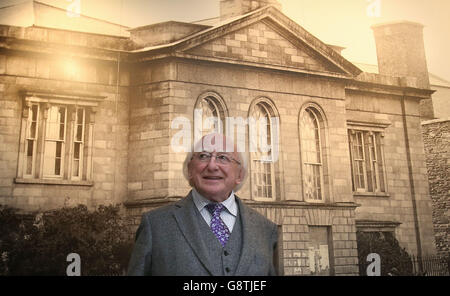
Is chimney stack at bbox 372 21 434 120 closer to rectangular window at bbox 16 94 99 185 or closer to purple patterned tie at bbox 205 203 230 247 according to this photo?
rectangular window at bbox 16 94 99 185

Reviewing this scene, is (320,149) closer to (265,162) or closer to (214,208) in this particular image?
(265,162)

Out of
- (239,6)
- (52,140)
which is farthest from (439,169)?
(52,140)

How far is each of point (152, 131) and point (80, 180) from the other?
1.51 m

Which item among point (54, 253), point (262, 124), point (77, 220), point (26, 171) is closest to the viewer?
point (54, 253)

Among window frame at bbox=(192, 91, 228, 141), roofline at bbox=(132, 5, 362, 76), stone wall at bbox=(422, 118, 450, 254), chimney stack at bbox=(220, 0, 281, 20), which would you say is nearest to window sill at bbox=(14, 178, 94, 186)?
window frame at bbox=(192, 91, 228, 141)

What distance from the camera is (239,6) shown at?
9.35 metres

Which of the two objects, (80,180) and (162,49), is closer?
(80,180)

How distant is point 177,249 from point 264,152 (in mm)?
6041

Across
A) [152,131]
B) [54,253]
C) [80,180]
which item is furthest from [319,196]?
[54,253]

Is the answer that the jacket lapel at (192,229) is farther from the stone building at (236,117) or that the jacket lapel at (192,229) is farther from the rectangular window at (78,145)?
the rectangular window at (78,145)

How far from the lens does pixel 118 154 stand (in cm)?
805

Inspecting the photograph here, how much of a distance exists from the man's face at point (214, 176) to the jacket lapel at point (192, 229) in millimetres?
195

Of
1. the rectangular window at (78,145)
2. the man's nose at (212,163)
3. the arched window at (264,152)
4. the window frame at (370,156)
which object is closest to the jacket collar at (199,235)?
the man's nose at (212,163)
